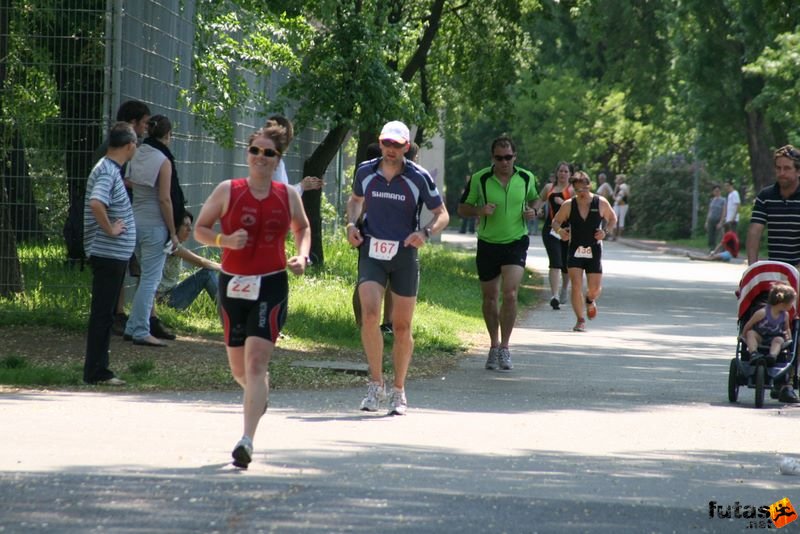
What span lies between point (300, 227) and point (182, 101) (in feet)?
33.7

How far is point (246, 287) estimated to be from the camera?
7.98 metres

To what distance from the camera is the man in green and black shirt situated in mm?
13375

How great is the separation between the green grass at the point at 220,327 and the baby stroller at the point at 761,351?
2679 mm

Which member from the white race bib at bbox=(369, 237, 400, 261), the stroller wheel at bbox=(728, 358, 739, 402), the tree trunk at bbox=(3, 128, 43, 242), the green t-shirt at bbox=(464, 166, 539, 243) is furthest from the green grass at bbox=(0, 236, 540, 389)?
the stroller wheel at bbox=(728, 358, 739, 402)

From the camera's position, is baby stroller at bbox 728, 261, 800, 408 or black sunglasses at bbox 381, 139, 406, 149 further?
baby stroller at bbox 728, 261, 800, 408

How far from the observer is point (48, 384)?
36.5 ft

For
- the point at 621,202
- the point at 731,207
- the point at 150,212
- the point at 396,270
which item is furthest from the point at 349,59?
the point at 621,202

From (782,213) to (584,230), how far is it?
559cm

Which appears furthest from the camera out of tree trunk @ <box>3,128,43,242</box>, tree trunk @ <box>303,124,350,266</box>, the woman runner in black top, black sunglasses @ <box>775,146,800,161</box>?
tree trunk @ <box>303,124,350,266</box>

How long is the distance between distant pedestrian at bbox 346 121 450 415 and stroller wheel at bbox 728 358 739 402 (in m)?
2.63

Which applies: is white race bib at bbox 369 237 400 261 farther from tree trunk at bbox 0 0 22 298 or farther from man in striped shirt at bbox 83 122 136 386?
tree trunk at bbox 0 0 22 298

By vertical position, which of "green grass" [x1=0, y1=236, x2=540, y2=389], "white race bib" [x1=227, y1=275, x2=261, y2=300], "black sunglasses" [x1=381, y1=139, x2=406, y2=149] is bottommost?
"green grass" [x1=0, y1=236, x2=540, y2=389]

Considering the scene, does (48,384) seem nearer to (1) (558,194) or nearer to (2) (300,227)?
(2) (300,227)

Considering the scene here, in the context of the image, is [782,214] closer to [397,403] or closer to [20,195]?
[397,403]
